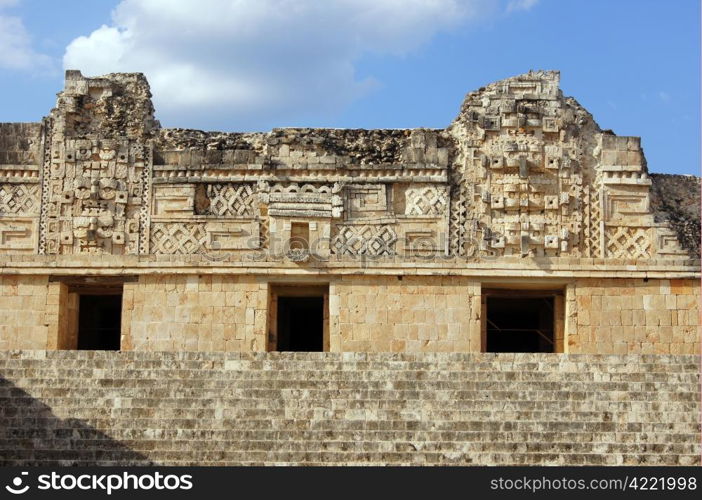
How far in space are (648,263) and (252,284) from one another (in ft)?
16.9

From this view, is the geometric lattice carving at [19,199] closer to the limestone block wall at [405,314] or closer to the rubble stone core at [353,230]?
the rubble stone core at [353,230]

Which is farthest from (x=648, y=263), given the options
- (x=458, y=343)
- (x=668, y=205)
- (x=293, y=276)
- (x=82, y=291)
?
(x=82, y=291)

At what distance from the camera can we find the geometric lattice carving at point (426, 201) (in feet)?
52.9

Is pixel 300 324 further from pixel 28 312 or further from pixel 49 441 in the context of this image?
pixel 49 441

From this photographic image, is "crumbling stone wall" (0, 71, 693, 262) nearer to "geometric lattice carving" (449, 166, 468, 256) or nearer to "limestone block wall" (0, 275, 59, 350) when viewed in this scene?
"geometric lattice carving" (449, 166, 468, 256)

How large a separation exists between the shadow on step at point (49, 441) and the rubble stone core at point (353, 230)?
12.4 ft

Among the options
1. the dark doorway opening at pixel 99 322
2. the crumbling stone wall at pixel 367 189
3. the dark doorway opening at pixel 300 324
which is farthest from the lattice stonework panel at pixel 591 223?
the dark doorway opening at pixel 99 322

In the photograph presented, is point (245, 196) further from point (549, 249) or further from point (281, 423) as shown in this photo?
point (281, 423)

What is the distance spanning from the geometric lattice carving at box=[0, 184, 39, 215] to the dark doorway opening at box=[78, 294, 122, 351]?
4.98 feet

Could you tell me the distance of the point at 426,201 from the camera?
16.2 meters

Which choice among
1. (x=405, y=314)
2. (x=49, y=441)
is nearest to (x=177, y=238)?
(x=405, y=314)

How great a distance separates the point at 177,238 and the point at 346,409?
5.08 metres

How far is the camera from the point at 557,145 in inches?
642

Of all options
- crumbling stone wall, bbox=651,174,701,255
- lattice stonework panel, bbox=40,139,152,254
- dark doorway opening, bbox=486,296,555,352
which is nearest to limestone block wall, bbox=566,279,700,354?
crumbling stone wall, bbox=651,174,701,255
